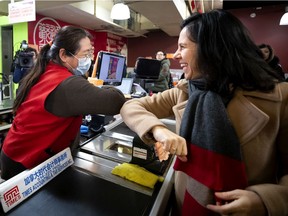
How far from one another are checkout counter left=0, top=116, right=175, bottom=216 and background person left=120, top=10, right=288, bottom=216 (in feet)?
0.44

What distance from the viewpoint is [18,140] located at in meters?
0.95

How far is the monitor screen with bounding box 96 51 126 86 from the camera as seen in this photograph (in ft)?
5.24

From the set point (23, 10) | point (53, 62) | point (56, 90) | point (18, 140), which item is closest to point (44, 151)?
point (18, 140)

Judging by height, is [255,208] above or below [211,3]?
below

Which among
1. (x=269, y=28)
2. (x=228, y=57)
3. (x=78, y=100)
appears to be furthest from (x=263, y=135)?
(x=269, y=28)

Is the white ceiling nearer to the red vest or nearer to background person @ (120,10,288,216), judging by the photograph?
the red vest

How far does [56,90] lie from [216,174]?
72 cm

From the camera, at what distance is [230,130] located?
0.59m

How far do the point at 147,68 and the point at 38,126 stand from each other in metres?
1.64

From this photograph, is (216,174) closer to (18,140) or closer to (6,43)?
(18,140)

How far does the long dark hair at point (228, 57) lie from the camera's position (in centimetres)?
63

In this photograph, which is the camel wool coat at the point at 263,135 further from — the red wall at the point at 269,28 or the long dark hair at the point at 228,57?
the red wall at the point at 269,28

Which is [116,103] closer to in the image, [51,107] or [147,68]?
[51,107]

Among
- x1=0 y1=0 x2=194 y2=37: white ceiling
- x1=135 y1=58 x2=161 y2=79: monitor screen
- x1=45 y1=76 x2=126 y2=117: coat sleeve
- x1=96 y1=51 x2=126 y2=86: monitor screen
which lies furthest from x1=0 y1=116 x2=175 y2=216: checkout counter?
x1=0 y1=0 x2=194 y2=37: white ceiling
